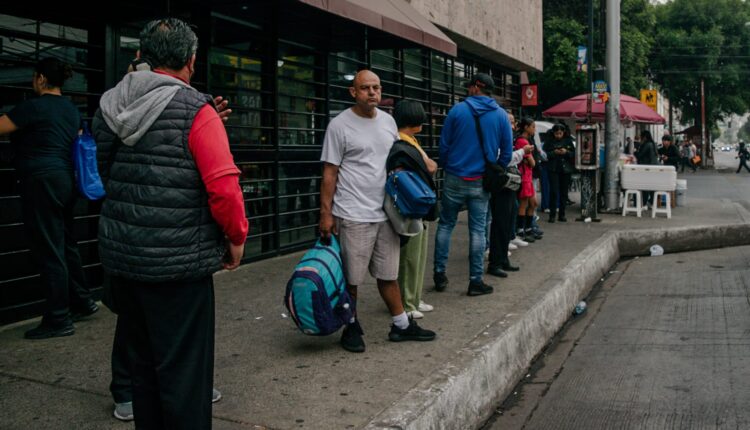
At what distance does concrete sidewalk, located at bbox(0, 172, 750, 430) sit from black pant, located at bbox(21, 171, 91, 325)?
30cm

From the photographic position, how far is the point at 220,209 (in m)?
2.62

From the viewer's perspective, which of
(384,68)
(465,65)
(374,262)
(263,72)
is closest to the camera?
(374,262)

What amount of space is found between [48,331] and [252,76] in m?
4.30

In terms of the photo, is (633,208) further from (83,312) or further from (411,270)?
(83,312)

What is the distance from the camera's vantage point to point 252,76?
8438mm

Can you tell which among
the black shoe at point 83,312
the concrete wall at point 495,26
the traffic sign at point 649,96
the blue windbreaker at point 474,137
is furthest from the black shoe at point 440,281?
the traffic sign at point 649,96

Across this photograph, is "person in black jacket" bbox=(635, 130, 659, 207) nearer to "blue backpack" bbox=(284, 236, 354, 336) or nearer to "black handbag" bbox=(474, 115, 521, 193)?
"black handbag" bbox=(474, 115, 521, 193)

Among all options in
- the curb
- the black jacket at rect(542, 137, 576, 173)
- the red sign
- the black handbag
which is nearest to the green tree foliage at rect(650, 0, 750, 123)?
the red sign

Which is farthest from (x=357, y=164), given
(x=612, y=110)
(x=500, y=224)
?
(x=612, y=110)

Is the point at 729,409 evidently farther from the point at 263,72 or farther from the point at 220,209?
the point at 263,72

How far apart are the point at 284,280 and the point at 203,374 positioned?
4470mm

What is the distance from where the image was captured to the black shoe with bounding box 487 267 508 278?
714 centimetres

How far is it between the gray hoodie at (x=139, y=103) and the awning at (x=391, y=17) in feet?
13.6

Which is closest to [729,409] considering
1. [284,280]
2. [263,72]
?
[284,280]
